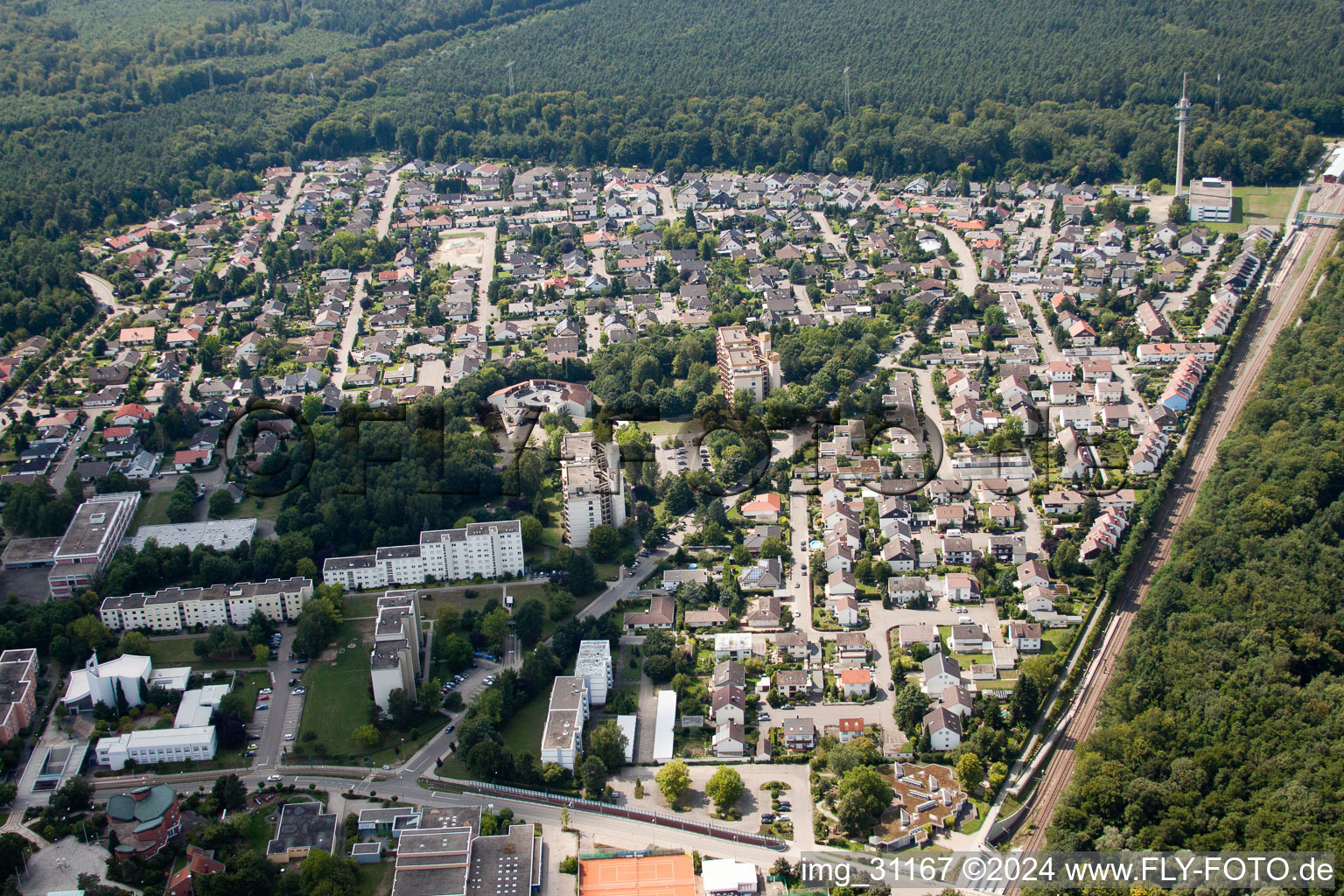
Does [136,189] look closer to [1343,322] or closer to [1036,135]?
[1036,135]

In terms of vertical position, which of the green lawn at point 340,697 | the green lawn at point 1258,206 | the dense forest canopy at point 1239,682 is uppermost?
the dense forest canopy at point 1239,682

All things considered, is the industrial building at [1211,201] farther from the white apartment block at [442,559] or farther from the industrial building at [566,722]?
the industrial building at [566,722]

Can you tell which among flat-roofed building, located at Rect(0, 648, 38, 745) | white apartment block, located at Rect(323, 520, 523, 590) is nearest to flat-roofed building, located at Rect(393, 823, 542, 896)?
flat-roofed building, located at Rect(0, 648, 38, 745)

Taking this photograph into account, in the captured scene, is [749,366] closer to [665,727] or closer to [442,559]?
[442,559]

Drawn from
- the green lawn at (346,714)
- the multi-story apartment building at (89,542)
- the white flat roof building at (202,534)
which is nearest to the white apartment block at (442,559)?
the green lawn at (346,714)

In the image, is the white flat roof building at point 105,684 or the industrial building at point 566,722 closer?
the industrial building at point 566,722

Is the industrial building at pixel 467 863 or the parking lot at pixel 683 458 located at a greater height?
the industrial building at pixel 467 863

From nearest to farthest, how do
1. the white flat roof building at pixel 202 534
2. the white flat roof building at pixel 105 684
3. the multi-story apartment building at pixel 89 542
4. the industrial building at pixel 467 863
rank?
the industrial building at pixel 467 863
the white flat roof building at pixel 105 684
the multi-story apartment building at pixel 89 542
the white flat roof building at pixel 202 534
